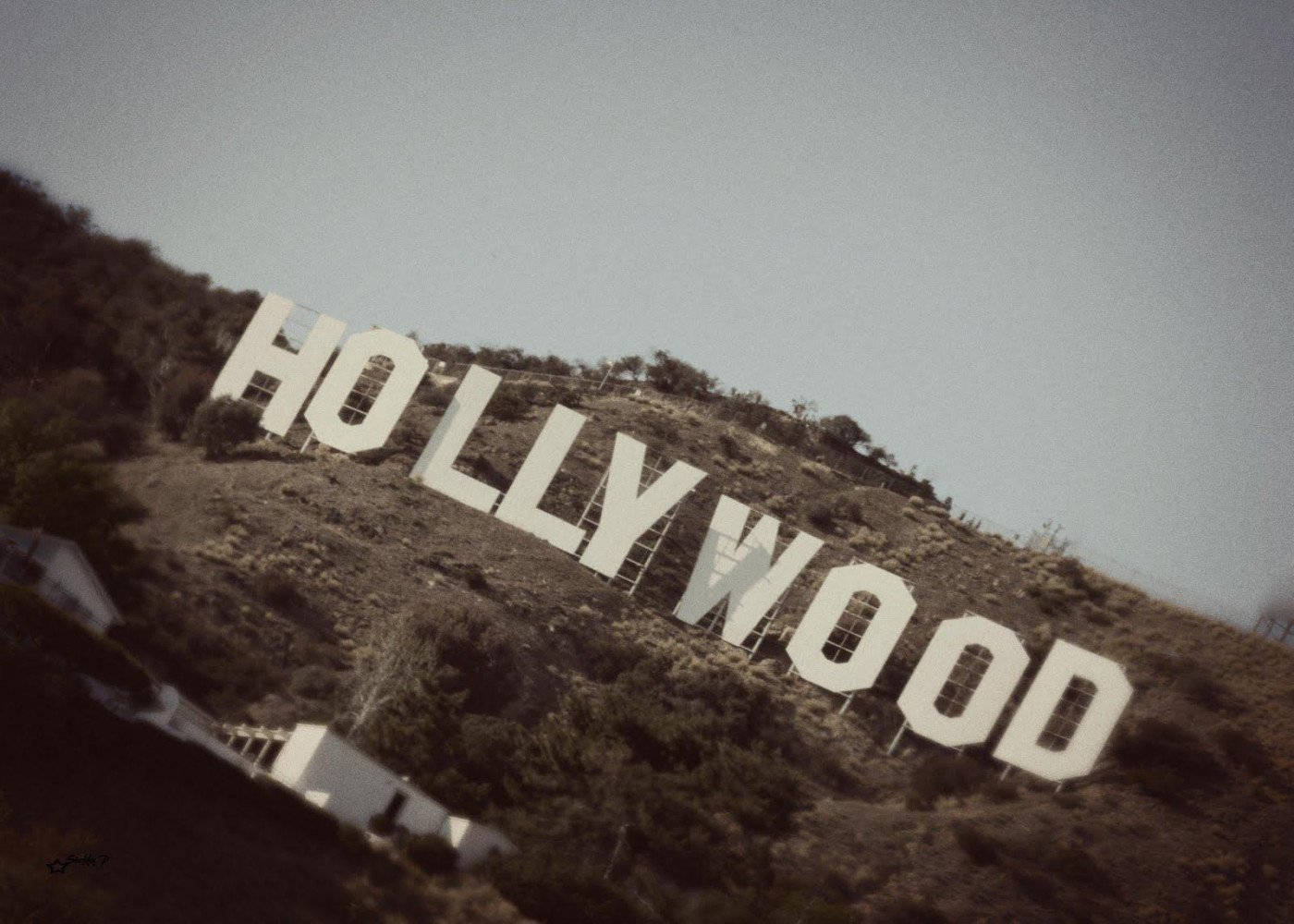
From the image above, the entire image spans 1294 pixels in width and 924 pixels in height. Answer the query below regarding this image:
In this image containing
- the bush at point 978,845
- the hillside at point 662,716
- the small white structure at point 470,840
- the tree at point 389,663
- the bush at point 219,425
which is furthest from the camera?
the bush at point 219,425

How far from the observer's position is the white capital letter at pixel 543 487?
1144 inches

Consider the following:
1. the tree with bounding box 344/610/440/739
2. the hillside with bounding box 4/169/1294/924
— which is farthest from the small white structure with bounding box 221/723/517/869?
the tree with bounding box 344/610/440/739

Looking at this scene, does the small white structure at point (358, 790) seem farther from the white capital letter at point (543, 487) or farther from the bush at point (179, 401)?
the bush at point (179, 401)

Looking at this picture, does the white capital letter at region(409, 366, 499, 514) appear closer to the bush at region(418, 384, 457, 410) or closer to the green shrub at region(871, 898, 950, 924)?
the bush at region(418, 384, 457, 410)

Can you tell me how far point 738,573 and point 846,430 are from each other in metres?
30.5

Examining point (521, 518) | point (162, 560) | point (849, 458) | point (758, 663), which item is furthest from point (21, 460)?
point (849, 458)

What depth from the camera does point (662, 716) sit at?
24953mm

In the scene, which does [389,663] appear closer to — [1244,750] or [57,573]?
[57,573]

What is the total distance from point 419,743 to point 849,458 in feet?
112

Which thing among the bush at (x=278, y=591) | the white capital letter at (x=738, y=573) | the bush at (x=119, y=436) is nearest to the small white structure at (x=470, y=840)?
the bush at (x=278, y=591)

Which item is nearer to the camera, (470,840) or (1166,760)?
(470,840)

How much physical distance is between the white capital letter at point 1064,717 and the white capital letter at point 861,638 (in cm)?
438

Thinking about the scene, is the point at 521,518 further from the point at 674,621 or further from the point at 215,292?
the point at 215,292

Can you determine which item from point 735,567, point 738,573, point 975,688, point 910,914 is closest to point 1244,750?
point 975,688
